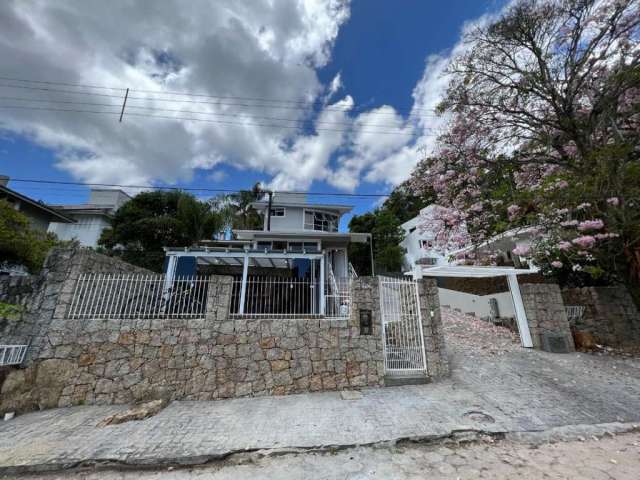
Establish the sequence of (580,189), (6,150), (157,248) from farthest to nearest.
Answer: (157,248), (6,150), (580,189)

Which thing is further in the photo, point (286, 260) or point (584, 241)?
point (286, 260)

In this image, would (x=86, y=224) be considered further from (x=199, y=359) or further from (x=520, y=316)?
(x=520, y=316)

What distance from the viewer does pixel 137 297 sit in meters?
5.48

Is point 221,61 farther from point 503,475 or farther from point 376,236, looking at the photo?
point 376,236

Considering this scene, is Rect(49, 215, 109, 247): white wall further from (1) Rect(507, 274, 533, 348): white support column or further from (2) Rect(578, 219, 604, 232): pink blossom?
(2) Rect(578, 219, 604, 232): pink blossom

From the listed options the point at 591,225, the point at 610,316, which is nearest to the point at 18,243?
the point at 591,225

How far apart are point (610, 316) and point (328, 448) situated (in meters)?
10.1

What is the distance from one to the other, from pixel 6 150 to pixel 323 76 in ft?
49.6

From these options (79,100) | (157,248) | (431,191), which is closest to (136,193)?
(157,248)

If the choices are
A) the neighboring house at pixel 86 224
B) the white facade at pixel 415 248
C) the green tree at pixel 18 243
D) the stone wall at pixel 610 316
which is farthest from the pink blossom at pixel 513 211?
the neighboring house at pixel 86 224

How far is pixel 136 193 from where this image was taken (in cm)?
1752

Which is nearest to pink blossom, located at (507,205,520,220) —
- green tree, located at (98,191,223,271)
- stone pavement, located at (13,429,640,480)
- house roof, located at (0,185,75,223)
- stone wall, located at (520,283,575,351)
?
stone wall, located at (520,283,575,351)

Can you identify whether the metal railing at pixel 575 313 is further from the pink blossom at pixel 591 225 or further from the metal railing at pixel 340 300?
the metal railing at pixel 340 300

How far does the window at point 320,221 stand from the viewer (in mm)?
18281
